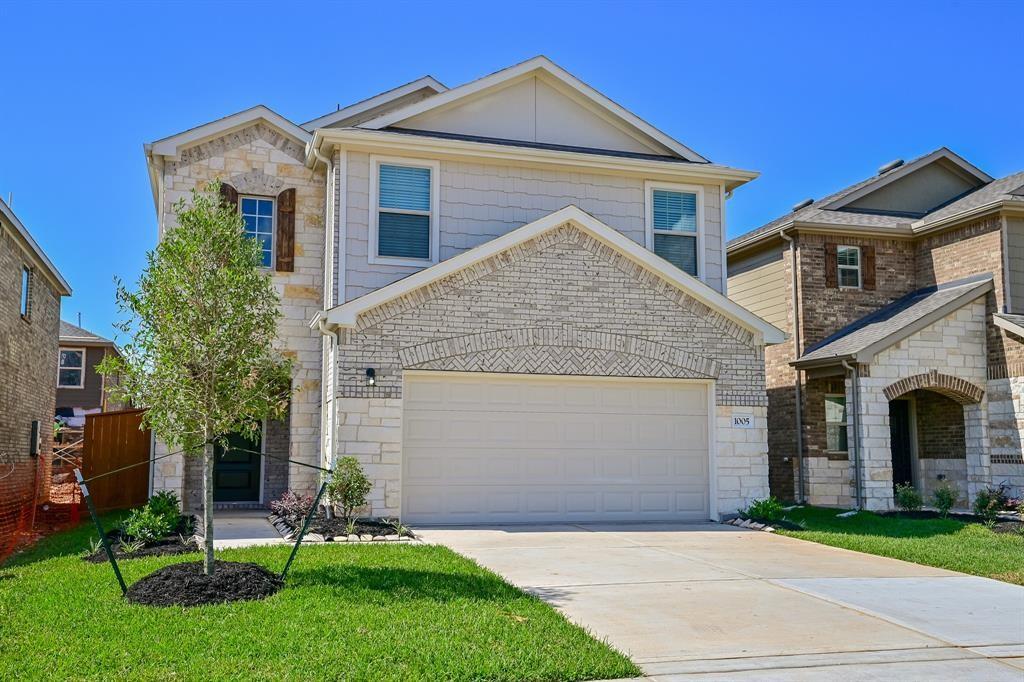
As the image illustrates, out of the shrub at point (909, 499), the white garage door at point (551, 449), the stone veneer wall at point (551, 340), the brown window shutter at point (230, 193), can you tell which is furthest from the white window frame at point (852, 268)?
the brown window shutter at point (230, 193)

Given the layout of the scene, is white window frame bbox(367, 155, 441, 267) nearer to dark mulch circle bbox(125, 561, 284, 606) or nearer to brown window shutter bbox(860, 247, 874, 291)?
dark mulch circle bbox(125, 561, 284, 606)

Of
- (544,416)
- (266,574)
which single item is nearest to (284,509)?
(544,416)

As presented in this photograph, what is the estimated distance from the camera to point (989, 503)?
1612 centimetres

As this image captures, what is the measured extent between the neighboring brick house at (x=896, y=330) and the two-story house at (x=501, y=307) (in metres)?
3.49

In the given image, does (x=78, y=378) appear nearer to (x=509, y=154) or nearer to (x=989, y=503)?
(x=509, y=154)

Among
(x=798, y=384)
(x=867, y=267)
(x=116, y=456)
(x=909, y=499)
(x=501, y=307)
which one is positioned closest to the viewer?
(x=501, y=307)

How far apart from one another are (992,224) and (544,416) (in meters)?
10.7

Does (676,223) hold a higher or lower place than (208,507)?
higher

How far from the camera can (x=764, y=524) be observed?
1433 cm

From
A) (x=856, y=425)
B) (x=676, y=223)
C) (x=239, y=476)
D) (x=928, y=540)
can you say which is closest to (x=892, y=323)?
(x=856, y=425)

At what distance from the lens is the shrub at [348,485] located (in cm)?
1288

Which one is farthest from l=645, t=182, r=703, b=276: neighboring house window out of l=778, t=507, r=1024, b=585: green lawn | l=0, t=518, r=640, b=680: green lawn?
l=0, t=518, r=640, b=680: green lawn

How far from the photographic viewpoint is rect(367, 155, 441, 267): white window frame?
15.1 metres

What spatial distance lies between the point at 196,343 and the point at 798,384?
14.2 metres
